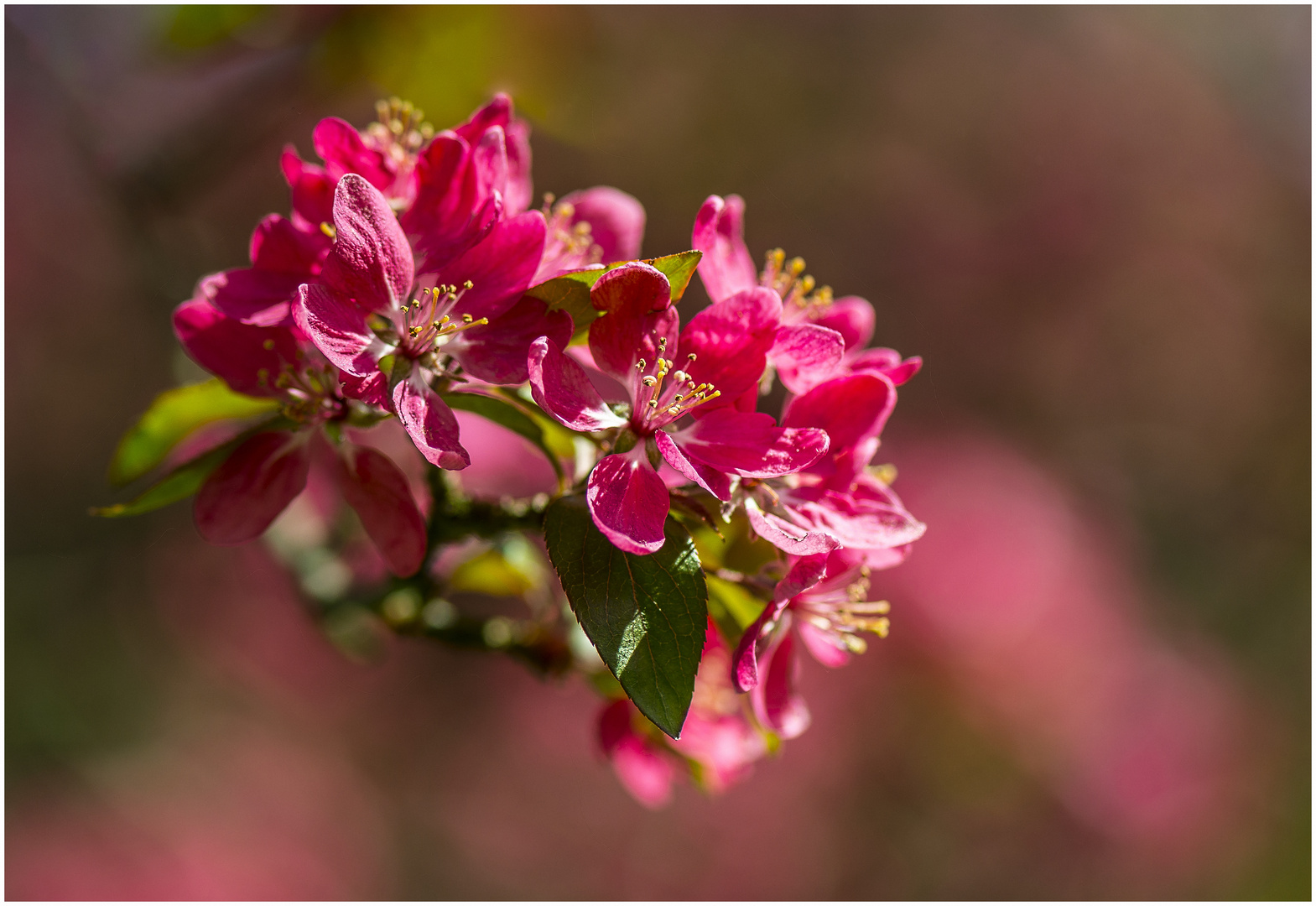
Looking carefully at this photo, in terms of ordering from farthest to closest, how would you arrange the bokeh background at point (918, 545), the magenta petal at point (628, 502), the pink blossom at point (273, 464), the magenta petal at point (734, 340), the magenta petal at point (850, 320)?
the bokeh background at point (918, 545) < the magenta petal at point (850, 320) < the pink blossom at point (273, 464) < the magenta petal at point (734, 340) < the magenta petal at point (628, 502)

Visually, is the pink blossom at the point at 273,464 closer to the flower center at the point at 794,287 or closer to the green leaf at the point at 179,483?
the green leaf at the point at 179,483

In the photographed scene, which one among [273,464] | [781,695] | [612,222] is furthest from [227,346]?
[781,695]

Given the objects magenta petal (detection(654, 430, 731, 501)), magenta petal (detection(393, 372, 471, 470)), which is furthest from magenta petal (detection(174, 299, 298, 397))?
magenta petal (detection(654, 430, 731, 501))

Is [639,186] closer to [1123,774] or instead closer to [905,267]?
[905,267]

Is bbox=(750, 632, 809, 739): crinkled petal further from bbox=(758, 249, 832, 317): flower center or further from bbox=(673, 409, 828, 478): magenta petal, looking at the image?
bbox=(758, 249, 832, 317): flower center

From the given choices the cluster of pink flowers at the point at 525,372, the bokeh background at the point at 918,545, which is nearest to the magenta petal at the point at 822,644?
the cluster of pink flowers at the point at 525,372

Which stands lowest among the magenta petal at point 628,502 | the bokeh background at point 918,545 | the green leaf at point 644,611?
the bokeh background at point 918,545
